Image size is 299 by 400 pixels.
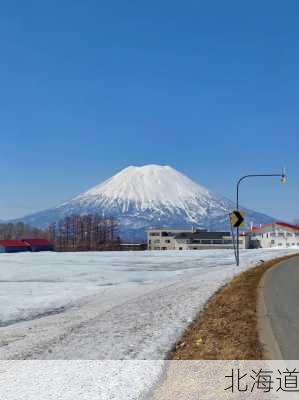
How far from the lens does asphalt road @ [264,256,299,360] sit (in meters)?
8.45

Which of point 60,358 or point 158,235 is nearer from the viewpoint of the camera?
point 60,358

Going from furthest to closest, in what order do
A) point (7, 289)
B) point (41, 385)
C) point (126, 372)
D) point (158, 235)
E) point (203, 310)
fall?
point (158, 235)
point (7, 289)
point (203, 310)
point (126, 372)
point (41, 385)

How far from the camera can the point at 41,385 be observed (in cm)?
641

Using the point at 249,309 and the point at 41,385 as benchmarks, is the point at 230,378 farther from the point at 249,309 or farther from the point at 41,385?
the point at 249,309

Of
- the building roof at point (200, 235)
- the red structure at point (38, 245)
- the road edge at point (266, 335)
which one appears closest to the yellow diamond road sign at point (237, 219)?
the road edge at point (266, 335)

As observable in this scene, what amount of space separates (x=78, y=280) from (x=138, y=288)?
469 cm

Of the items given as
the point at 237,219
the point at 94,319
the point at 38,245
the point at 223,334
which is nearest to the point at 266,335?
the point at 223,334

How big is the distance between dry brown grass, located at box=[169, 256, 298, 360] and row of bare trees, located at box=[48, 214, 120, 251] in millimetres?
141232

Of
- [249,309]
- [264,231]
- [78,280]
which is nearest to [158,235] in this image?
[264,231]

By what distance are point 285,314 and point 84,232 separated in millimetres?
161309

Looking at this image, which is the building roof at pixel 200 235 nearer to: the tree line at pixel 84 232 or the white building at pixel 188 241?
the white building at pixel 188 241

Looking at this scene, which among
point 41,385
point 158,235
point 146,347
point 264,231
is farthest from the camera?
point 158,235

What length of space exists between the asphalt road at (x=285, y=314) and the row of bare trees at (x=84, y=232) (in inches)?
5362

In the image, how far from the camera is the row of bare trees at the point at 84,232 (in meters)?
161
